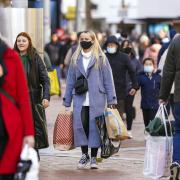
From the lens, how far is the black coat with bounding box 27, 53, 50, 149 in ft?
32.8

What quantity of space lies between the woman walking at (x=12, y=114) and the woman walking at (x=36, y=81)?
3.38 metres

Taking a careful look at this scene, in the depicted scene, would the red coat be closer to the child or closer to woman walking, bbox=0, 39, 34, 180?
woman walking, bbox=0, 39, 34, 180

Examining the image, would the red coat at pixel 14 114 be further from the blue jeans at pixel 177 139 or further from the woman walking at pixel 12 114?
the blue jeans at pixel 177 139

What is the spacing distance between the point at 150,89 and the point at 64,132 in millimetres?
3170

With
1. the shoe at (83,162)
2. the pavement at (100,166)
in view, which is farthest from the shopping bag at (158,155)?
the shoe at (83,162)

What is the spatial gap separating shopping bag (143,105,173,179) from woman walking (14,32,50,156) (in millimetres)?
1580

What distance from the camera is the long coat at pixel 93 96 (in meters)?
10.6

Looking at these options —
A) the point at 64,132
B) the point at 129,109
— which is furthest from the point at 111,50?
the point at 64,132

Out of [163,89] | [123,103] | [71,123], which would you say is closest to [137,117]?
[123,103]

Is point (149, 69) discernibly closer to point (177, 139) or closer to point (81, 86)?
point (81, 86)

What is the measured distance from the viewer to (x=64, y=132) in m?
10.7

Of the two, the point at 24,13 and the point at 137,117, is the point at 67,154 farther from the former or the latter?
the point at 137,117

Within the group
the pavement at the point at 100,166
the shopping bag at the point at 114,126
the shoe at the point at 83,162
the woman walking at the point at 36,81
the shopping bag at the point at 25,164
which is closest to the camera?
the shopping bag at the point at 25,164

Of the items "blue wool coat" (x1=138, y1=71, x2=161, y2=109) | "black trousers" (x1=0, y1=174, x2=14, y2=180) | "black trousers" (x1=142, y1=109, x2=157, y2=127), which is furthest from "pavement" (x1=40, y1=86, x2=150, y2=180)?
"black trousers" (x1=0, y1=174, x2=14, y2=180)
